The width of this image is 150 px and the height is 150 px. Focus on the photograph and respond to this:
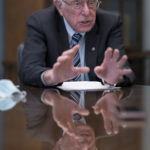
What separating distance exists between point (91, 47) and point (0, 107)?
1.21 m

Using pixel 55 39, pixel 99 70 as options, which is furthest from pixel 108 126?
pixel 55 39

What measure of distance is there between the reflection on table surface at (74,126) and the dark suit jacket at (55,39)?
938 millimetres

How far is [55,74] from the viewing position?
63.1 inches

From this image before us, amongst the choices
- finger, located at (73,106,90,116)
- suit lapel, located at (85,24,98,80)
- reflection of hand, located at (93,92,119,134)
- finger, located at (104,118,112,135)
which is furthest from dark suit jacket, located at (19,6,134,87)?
finger, located at (104,118,112,135)

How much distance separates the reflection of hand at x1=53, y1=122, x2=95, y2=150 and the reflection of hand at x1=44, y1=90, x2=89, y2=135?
0.03 m

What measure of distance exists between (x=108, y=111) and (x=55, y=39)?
1258 mm

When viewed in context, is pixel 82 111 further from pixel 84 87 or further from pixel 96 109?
pixel 84 87

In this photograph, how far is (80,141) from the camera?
69cm

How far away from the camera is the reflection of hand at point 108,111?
815 mm

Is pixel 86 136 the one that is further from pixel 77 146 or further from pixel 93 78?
pixel 93 78

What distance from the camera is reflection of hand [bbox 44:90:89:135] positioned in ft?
2.75

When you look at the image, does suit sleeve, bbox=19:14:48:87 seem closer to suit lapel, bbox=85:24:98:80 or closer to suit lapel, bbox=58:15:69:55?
suit lapel, bbox=58:15:69:55

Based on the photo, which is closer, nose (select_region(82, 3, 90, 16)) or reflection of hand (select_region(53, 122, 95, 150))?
reflection of hand (select_region(53, 122, 95, 150))

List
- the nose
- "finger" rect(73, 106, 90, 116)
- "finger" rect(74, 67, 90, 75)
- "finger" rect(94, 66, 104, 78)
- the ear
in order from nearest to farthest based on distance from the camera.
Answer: "finger" rect(73, 106, 90, 116) < "finger" rect(74, 67, 90, 75) < "finger" rect(94, 66, 104, 78) < the nose < the ear
